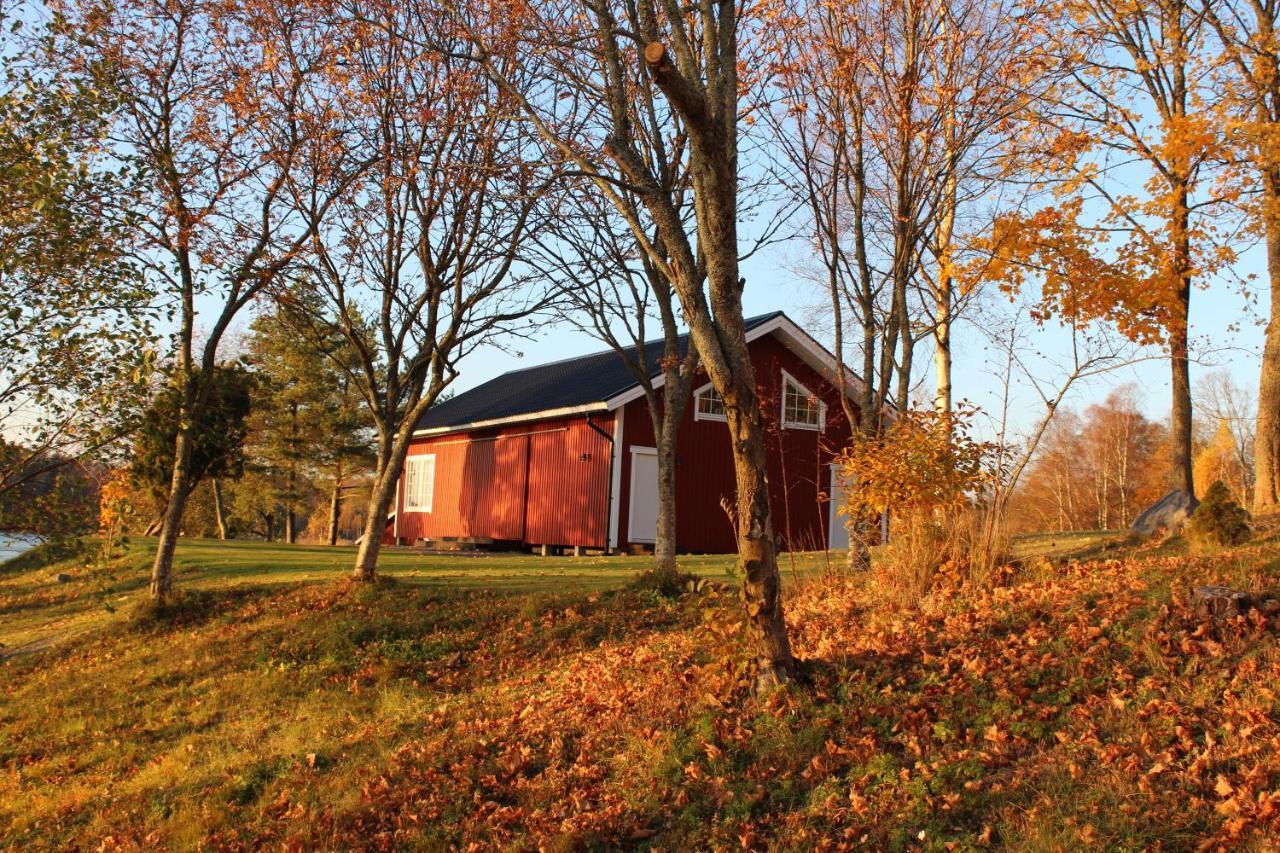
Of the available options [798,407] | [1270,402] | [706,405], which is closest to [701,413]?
[706,405]

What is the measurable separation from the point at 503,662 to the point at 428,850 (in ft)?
12.0

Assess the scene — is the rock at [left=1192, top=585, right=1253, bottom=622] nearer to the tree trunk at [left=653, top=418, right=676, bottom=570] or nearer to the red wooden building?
the tree trunk at [left=653, top=418, right=676, bottom=570]

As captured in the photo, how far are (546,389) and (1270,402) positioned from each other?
52.5 ft

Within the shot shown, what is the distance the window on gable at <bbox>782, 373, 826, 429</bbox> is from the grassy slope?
10.7 meters

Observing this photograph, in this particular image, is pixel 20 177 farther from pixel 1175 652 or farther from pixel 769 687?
pixel 1175 652

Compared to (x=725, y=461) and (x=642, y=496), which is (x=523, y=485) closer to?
(x=642, y=496)

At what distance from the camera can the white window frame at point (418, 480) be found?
1045 inches

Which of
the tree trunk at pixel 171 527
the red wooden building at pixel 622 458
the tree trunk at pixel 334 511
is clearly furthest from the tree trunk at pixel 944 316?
the tree trunk at pixel 334 511

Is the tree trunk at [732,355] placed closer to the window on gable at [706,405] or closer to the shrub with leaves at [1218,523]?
the shrub with leaves at [1218,523]

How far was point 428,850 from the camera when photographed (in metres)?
5.69

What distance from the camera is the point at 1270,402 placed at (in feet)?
40.2

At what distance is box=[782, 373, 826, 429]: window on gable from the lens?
21688 millimetres

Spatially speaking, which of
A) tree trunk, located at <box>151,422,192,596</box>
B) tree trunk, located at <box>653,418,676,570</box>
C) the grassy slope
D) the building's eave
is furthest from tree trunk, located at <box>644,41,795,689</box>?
the building's eave

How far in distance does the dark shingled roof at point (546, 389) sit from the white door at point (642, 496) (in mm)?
1548
